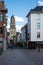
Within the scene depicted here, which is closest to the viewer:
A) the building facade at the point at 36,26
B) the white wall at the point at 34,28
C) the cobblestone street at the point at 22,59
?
the cobblestone street at the point at 22,59

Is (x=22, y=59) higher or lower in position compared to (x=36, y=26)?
lower

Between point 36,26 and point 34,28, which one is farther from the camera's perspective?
point 36,26

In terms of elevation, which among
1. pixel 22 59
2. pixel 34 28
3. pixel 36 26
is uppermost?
pixel 36 26

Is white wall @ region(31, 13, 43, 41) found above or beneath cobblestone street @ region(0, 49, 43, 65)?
above

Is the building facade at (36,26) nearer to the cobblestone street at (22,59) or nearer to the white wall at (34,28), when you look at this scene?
the white wall at (34,28)

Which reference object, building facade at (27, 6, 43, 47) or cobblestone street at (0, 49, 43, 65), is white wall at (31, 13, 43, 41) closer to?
building facade at (27, 6, 43, 47)

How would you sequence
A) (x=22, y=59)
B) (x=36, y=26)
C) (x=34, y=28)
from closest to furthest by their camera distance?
(x=22, y=59) < (x=34, y=28) < (x=36, y=26)

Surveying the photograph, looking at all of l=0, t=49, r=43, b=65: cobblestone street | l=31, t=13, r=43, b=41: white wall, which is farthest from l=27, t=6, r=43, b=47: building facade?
l=0, t=49, r=43, b=65: cobblestone street

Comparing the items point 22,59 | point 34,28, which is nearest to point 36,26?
point 34,28

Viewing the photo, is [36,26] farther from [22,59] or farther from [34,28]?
[22,59]

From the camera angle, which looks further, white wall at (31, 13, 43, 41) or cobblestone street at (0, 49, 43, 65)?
white wall at (31, 13, 43, 41)

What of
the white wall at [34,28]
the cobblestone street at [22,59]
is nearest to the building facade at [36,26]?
the white wall at [34,28]

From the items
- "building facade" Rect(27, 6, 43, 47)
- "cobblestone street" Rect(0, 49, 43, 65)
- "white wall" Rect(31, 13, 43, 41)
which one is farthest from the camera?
"building facade" Rect(27, 6, 43, 47)

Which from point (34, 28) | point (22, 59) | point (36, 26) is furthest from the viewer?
point (36, 26)
